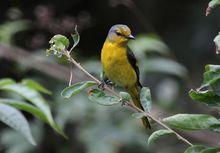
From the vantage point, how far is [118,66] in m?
2.62

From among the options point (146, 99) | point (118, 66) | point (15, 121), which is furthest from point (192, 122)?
point (118, 66)

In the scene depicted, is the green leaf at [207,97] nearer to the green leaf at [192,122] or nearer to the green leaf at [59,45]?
the green leaf at [192,122]

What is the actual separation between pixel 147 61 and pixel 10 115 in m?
2.26

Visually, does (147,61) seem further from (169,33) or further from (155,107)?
(169,33)

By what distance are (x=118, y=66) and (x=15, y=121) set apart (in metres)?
0.85

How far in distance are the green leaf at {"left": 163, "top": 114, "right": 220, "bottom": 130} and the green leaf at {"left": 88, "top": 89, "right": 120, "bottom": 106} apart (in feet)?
0.53

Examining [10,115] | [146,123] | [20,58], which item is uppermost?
[20,58]

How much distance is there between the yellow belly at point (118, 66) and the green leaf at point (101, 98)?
1.09 m

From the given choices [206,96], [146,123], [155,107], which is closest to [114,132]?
[155,107]

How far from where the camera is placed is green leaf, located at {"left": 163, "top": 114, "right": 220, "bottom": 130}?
1.25 meters

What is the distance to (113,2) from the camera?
3877 millimetres

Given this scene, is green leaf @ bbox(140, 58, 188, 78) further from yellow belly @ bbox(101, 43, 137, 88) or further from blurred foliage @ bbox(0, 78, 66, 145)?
blurred foliage @ bbox(0, 78, 66, 145)

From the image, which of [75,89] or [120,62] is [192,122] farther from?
[120,62]

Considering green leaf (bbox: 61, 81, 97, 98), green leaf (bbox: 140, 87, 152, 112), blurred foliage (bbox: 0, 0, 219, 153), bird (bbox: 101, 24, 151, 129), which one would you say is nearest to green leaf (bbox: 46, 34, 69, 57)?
green leaf (bbox: 61, 81, 97, 98)
